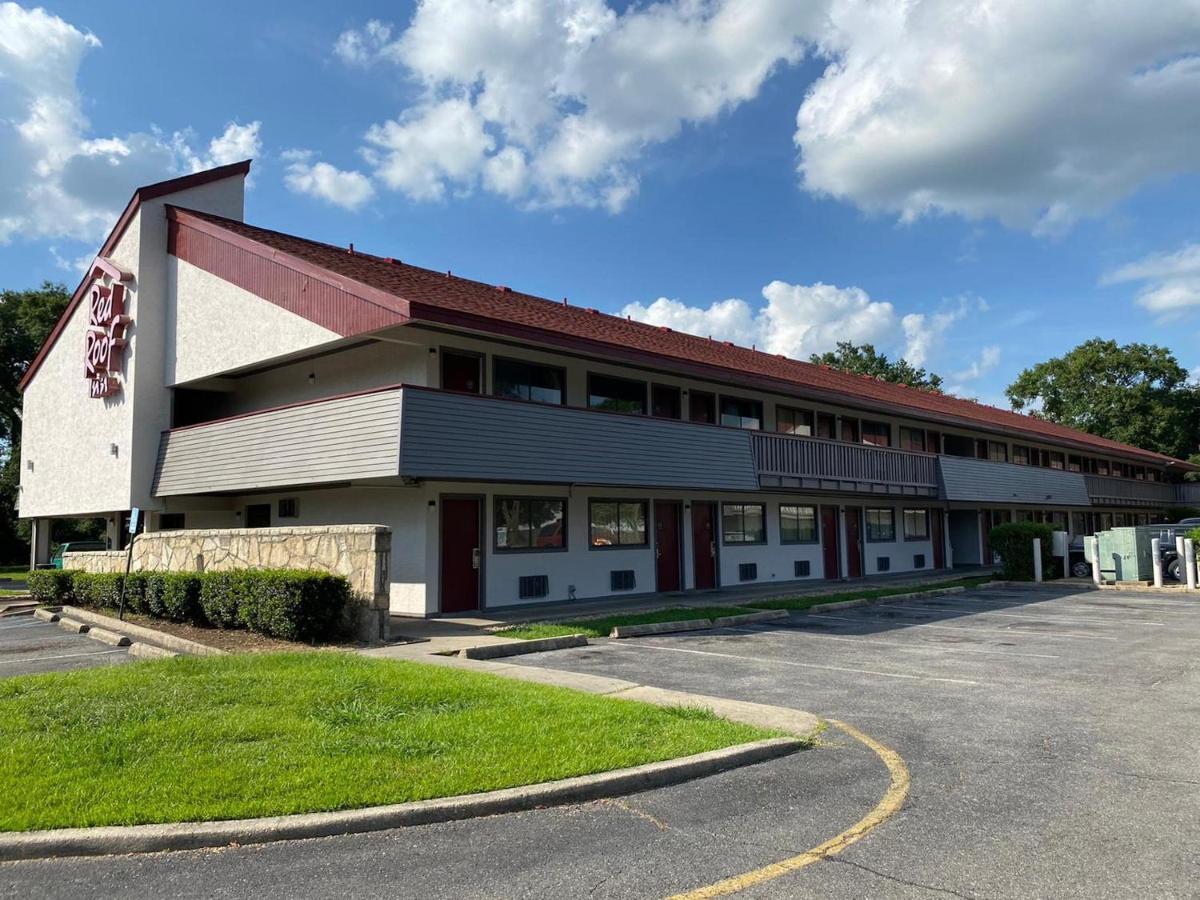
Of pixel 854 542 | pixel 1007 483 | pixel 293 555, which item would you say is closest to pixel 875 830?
pixel 293 555

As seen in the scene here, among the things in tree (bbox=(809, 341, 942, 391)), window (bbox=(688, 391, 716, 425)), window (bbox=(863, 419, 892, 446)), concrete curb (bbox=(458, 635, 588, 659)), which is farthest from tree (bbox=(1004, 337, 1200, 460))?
concrete curb (bbox=(458, 635, 588, 659))

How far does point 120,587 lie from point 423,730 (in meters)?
12.7

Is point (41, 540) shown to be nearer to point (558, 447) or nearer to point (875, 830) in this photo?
point (558, 447)

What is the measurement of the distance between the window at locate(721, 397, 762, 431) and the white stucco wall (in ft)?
37.2

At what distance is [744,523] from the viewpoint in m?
23.9

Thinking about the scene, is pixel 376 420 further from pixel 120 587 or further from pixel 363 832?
pixel 363 832

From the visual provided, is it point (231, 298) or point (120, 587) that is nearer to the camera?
point (120, 587)

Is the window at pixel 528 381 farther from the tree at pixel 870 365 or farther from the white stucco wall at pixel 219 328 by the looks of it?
the tree at pixel 870 365

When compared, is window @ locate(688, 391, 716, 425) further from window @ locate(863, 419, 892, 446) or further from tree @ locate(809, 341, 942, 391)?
tree @ locate(809, 341, 942, 391)

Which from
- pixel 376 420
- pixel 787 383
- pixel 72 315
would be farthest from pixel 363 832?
pixel 72 315

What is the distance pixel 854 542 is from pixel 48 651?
22.9m

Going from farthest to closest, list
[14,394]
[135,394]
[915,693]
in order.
Result: 1. [14,394]
2. [135,394]
3. [915,693]

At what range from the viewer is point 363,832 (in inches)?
194

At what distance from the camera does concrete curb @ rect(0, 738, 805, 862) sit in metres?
4.60
